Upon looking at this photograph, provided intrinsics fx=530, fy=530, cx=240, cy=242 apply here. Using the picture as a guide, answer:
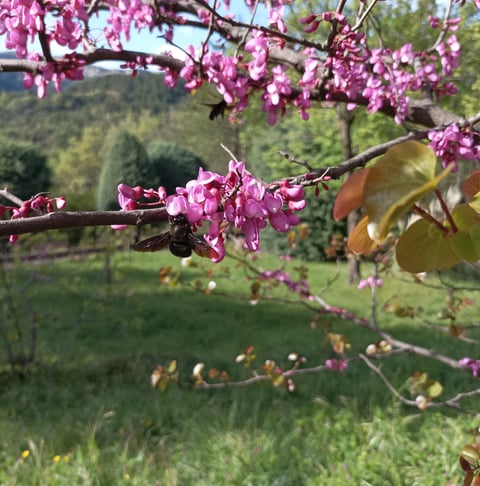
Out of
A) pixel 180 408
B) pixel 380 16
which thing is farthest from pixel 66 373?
pixel 380 16

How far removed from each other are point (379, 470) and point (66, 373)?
11.0 ft

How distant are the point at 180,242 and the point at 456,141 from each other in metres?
1.29

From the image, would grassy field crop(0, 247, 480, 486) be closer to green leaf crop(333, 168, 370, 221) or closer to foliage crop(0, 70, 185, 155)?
green leaf crop(333, 168, 370, 221)

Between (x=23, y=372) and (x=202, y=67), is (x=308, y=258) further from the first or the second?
(x=202, y=67)

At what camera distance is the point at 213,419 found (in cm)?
391

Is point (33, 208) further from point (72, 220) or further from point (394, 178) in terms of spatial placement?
point (394, 178)

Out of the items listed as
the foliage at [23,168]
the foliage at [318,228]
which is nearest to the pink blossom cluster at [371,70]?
the foliage at [318,228]

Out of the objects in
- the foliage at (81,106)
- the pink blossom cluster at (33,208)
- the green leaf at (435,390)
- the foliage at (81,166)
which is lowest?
the foliage at (81,106)

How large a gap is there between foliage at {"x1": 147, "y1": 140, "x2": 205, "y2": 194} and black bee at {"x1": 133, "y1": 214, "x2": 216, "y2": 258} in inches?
A: 682

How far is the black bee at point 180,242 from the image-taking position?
71 centimetres

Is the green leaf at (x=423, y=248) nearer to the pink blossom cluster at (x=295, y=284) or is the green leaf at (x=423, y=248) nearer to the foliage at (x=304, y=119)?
the foliage at (x=304, y=119)

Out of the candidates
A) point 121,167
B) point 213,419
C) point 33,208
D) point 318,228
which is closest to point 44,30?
point 33,208

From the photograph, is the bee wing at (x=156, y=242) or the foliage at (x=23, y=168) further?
the foliage at (x=23, y=168)

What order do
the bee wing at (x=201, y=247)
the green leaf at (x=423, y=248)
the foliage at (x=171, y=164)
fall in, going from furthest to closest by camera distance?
the foliage at (x=171, y=164), the bee wing at (x=201, y=247), the green leaf at (x=423, y=248)
